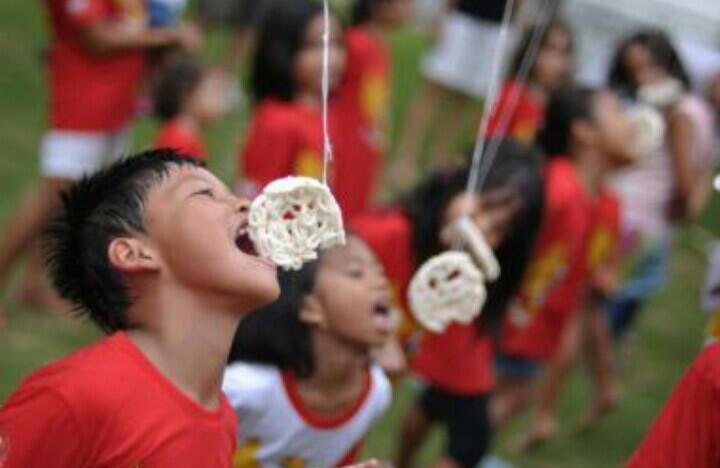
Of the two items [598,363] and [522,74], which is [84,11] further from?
[598,363]

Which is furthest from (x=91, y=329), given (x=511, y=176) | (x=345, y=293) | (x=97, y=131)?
(x=345, y=293)

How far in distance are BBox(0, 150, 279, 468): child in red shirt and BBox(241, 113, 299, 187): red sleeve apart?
202 centimetres

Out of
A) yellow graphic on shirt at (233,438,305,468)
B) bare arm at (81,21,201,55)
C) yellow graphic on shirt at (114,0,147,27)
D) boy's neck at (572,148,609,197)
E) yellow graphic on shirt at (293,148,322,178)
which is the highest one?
yellow graphic on shirt at (114,0,147,27)

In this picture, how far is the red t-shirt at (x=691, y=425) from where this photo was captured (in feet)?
7.70

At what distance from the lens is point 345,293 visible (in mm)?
2898

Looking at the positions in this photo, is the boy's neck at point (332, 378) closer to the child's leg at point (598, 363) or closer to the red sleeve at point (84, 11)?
the red sleeve at point (84, 11)

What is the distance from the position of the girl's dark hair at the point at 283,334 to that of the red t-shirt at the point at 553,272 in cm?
135

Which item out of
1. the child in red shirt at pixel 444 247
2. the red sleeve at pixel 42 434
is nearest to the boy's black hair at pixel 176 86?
the child in red shirt at pixel 444 247

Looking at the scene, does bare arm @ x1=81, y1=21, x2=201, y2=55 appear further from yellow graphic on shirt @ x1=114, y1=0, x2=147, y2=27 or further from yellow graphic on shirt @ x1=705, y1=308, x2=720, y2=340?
yellow graphic on shirt @ x1=705, y1=308, x2=720, y2=340

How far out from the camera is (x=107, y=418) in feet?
6.61

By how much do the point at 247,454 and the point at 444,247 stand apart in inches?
38.9

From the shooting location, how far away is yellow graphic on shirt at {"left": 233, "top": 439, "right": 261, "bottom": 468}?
9.14 feet

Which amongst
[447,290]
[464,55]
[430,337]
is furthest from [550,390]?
[464,55]

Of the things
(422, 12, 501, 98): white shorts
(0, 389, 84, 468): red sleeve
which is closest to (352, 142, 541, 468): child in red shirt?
(0, 389, 84, 468): red sleeve
